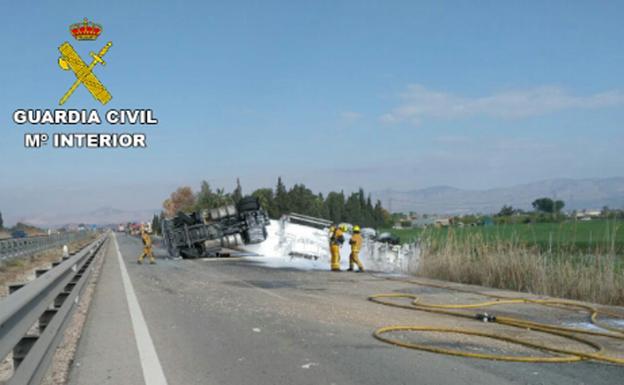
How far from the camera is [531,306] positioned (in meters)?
11.3

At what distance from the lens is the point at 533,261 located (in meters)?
15.0

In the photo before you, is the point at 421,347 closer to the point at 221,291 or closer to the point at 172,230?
the point at 221,291

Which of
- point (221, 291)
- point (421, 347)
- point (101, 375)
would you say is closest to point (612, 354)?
point (421, 347)

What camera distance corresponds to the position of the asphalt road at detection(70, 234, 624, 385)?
5.97m

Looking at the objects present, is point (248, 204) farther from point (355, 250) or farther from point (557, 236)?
point (557, 236)

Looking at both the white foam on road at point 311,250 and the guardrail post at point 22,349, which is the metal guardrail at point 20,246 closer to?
the white foam on road at point 311,250

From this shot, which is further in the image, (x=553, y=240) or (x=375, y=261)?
(x=375, y=261)

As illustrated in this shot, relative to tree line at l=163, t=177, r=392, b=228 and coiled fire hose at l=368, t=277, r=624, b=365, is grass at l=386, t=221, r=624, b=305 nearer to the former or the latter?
coiled fire hose at l=368, t=277, r=624, b=365

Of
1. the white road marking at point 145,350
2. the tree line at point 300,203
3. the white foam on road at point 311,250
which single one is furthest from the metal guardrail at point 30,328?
the tree line at point 300,203

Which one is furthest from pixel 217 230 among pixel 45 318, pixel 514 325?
pixel 45 318

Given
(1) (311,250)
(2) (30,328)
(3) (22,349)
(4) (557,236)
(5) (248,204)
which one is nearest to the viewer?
(3) (22,349)

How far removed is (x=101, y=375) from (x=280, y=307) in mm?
4797

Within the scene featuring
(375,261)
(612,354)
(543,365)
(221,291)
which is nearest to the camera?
(543,365)

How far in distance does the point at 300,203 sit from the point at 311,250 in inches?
2449
